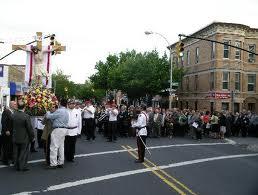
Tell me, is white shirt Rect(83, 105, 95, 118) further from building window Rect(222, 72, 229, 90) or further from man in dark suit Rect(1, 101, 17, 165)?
building window Rect(222, 72, 229, 90)

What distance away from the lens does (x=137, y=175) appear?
12055 millimetres

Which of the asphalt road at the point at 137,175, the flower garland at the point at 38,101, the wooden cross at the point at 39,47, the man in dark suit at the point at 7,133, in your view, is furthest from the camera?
the wooden cross at the point at 39,47

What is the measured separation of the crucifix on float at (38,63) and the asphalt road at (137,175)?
2.81 m

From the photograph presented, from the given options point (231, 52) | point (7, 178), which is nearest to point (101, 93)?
point (231, 52)

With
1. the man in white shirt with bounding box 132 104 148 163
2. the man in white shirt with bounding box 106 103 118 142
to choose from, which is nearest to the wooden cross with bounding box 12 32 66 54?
the man in white shirt with bounding box 106 103 118 142

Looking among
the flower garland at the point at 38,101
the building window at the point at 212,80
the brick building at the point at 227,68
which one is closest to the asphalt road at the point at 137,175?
the flower garland at the point at 38,101

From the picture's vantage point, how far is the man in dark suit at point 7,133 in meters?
13.4

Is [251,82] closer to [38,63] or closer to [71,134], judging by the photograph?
[38,63]

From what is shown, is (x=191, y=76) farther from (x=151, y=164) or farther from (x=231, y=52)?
(x=151, y=164)

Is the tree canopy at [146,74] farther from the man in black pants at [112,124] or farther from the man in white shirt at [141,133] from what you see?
the man in white shirt at [141,133]

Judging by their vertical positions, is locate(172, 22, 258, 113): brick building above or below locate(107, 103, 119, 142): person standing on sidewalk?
above

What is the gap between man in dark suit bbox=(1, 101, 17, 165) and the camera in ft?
43.8

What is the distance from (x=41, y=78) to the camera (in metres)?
17.3

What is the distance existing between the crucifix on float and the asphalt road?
2.81 metres
